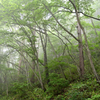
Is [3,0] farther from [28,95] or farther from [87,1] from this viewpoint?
[28,95]

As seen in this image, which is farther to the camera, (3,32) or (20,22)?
(3,32)

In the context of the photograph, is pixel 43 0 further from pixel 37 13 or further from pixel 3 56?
pixel 3 56

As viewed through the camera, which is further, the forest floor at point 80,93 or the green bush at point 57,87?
the green bush at point 57,87

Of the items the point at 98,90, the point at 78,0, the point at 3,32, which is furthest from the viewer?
the point at 3,32

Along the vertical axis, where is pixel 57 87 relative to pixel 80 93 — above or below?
below

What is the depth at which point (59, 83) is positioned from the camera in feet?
16.4

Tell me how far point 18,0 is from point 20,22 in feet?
4.50

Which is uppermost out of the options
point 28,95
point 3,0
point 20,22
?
point 3,0

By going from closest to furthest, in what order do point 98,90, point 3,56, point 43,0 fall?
1. point 98,90
2. point 43,0
3. point 3,56

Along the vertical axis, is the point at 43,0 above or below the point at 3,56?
above

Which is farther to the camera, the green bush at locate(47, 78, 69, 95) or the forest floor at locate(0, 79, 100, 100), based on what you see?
the green bush at locate(47, 78, 69, 95)

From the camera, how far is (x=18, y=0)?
523 centimetres

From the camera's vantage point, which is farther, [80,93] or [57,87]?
[57,87]

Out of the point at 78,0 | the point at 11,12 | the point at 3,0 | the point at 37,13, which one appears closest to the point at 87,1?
the point at 78,0
